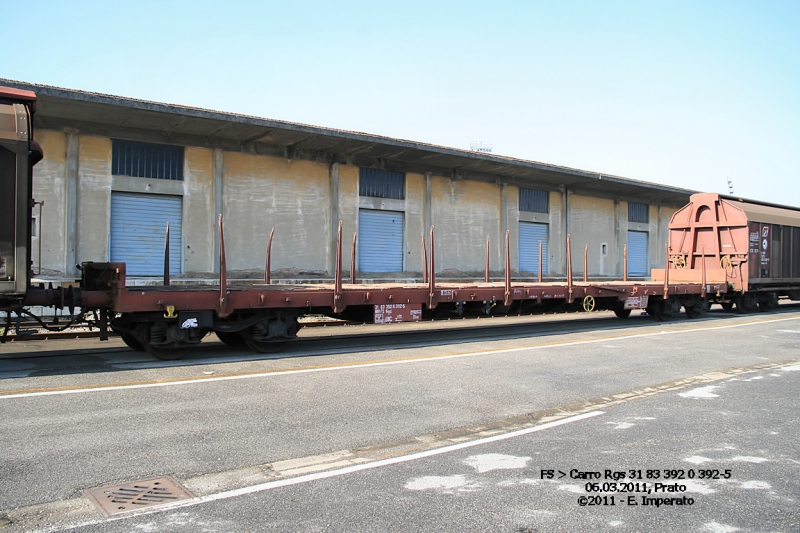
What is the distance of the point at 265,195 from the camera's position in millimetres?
19812

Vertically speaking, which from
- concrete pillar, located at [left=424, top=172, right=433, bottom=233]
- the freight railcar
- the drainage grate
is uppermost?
concrete pillar, located at [left=424, top=172, right=433, bottom=233]

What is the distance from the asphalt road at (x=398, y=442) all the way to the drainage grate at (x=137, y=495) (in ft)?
0.34

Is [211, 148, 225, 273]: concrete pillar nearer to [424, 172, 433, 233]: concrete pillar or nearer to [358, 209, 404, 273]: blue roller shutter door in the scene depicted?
[358, 209, 404, 273]: blue roller shutter door

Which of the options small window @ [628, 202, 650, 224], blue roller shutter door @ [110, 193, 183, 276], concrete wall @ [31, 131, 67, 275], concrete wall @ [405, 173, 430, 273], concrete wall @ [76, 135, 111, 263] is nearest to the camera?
concrete wall @ [31, 131, 67, 275]

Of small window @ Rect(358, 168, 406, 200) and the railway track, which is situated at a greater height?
small window @ Rect(358, 168, 406, 200)

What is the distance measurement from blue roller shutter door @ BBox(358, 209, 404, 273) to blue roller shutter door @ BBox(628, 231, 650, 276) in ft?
48.7

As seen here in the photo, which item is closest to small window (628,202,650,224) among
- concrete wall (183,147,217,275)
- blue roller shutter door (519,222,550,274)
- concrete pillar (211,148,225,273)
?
blue roller shutter door (519,222,550,274)

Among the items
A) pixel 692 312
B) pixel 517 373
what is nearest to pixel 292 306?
pixel 517 373

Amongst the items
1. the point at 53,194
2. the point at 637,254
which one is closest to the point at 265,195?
the point at 53,194

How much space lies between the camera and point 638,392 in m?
7.96

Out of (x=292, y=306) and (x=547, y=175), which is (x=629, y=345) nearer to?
(x=292, y=306)

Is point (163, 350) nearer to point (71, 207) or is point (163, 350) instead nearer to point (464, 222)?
point (71, 207)

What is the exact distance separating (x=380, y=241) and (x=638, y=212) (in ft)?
55.9

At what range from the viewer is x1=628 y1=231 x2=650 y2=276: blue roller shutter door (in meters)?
32.2
